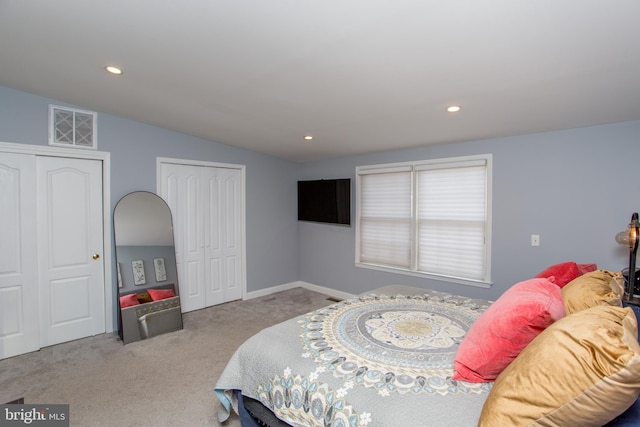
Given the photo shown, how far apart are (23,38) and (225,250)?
3.10m

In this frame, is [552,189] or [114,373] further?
[552,189]

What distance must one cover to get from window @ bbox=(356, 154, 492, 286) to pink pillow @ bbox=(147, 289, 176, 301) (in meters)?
2.55

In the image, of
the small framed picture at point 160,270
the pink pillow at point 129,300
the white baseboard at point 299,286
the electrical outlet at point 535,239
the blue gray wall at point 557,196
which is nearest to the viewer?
the blue gray wall at point 557,196

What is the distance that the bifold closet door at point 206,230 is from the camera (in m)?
4.09

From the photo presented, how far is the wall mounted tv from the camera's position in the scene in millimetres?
4589

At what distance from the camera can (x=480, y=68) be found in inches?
75.2

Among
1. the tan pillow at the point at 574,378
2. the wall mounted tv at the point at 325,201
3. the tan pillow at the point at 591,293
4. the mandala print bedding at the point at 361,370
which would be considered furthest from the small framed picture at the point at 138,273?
the tan pillow at the point at 591,293

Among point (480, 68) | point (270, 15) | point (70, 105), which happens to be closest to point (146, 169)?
point (70, 105)

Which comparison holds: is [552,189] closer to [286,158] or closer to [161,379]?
[286,158]

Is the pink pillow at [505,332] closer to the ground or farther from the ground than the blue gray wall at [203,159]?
closer to the ground

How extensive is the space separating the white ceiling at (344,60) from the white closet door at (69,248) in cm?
81

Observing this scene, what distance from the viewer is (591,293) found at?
61.2 inches

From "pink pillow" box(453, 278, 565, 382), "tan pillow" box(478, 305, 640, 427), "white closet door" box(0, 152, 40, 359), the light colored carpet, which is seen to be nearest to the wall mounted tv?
the light colored carpet

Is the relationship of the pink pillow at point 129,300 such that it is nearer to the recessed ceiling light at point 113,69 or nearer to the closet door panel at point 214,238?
the closet door panel at point 214,238
